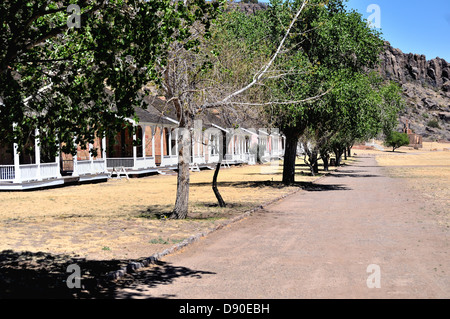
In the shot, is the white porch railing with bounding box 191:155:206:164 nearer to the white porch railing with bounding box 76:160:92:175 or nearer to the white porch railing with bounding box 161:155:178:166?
the white porch railing with bounding box 161:155:178:166

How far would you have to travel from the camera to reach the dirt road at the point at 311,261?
674cm

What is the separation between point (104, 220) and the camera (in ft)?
47.5

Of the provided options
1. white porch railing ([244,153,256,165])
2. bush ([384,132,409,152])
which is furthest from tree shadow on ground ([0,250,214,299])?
bush ([384,132,409,152])

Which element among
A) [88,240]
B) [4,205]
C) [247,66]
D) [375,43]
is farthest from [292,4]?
[88,240]

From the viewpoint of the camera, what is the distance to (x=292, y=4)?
28.4m

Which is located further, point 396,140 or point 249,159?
point 396,140

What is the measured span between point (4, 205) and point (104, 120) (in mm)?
13744

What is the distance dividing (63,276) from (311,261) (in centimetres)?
390

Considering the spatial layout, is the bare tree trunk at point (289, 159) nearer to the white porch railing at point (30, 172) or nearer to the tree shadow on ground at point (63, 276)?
the white porch railing at point (30, 172)

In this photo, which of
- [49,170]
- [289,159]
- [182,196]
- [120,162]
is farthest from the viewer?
[120,162]

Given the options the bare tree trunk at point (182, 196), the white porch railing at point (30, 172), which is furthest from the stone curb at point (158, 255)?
the white porch railing at point (30, 172)

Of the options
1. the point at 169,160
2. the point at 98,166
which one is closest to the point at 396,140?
the point at 169,160

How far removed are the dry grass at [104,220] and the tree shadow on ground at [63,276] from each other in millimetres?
575

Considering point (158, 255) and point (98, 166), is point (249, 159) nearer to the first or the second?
point (98, 166)
